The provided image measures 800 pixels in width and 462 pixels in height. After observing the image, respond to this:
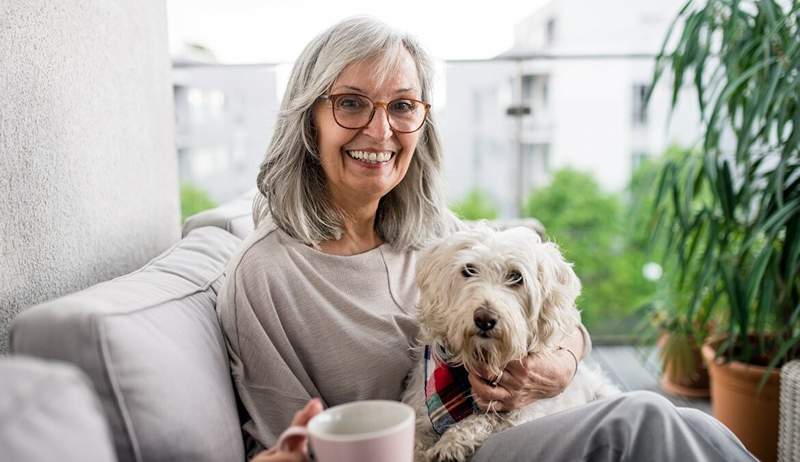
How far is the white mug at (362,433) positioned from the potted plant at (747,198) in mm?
1722

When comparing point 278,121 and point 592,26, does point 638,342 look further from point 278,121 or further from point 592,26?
point 278,121

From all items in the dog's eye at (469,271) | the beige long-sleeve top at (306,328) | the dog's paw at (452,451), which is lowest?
the dog's paw at (452,451)

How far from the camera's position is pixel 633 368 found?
11.4ft

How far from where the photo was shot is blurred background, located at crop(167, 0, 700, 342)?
3.24 m

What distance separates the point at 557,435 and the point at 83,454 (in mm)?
859

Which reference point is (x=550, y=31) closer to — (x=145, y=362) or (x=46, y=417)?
(x=145, y=362)

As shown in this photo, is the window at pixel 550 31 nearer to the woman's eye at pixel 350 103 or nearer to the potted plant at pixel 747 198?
the potted plant at pixel 747 198

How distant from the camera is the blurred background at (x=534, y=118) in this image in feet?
10.6

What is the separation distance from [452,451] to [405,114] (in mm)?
796

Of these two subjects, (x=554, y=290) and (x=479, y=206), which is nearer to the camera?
(x=554, y=290)

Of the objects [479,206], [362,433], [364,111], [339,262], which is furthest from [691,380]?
[362,433]

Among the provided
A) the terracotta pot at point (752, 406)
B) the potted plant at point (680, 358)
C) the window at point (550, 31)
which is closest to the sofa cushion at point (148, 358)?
the terracotta pot at point (752, 406)

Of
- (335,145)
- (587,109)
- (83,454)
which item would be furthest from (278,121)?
(587,109)

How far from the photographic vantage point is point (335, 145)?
1530 millimetres
